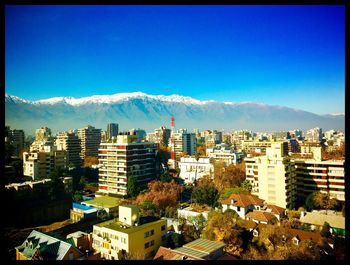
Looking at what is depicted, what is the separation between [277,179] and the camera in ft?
25.8

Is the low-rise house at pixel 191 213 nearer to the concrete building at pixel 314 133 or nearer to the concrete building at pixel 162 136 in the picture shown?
the concrete building at pixel 162 136

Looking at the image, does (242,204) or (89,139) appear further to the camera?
(89,139)

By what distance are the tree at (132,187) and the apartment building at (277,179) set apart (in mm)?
4006

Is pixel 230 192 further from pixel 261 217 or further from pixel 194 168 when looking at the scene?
pixel 194 168

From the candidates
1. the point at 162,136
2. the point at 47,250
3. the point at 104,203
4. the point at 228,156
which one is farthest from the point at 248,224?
the point at 162,136

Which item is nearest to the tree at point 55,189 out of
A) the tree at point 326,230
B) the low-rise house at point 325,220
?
the low-rise house at point 325,220

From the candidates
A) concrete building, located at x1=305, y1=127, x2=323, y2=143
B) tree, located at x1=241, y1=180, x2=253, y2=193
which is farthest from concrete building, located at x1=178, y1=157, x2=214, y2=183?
concrete building, located at x1=305, y1=127, x2=323, y2=143

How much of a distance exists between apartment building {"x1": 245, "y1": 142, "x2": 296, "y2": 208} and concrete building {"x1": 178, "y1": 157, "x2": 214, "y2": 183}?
4.37 metres

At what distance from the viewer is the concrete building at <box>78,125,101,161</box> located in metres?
20.2

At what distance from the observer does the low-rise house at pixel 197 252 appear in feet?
11.9

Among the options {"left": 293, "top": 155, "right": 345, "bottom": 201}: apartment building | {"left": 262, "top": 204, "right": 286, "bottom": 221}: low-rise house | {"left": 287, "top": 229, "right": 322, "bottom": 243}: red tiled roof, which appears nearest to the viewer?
{"left": 287, "top": 229, "right": 322, "bottom": 243}: red tiled roof

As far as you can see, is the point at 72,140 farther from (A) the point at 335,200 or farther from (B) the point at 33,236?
(A) the point at 335,200

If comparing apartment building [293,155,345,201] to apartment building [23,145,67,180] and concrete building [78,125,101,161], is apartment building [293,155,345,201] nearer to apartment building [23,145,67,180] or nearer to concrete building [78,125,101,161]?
apartment building [23,145,67,180]

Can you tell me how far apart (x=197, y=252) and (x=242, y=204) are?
3.46 meters
